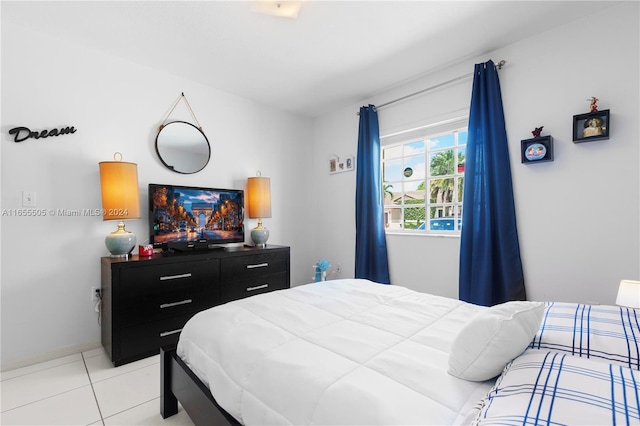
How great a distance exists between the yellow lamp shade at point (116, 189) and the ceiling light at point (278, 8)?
1562mm

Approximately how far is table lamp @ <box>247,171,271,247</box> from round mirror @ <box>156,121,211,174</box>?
571 millimetres

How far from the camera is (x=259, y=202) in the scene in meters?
3.31

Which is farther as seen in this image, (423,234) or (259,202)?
(259,202)

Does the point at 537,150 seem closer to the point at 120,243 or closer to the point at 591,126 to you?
the point at 591,126

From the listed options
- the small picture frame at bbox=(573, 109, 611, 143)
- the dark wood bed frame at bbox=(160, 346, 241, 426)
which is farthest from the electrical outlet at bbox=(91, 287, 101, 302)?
the small picture frame at bbox=(573, 109, 611, 143)

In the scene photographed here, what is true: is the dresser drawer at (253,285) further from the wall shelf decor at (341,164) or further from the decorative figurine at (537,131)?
the decorative figurine at (537,131)

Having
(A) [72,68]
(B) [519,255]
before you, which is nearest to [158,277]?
(A) [72,68]

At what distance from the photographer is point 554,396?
632 millimetres

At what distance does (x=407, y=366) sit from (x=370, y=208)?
2430 mm

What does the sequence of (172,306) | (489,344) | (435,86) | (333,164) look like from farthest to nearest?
(333,164) → (435,86) → (172,306) → (489,344)

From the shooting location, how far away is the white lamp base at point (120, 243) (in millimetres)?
2258

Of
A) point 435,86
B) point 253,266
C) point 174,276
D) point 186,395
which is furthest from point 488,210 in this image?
point 174,276

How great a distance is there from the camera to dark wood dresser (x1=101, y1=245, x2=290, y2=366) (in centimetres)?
211

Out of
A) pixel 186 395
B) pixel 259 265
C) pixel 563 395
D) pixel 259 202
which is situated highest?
pixel 259 202
